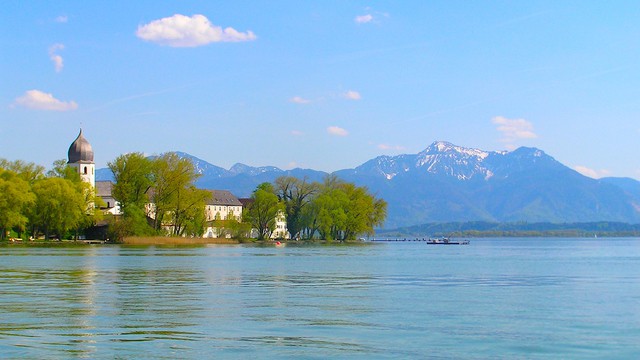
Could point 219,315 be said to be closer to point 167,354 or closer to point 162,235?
point 167,354

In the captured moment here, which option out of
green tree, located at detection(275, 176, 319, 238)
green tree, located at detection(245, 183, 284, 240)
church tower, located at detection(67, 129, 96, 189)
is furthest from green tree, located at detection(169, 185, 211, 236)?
church tower, located at detection(67, 129, 96, 189)

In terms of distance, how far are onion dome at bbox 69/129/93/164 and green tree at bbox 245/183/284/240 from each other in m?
30.8

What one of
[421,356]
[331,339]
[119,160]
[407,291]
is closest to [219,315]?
[331,339]

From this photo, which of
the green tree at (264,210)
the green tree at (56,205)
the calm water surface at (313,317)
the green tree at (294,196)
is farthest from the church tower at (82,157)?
the calm water surface at (313,317)

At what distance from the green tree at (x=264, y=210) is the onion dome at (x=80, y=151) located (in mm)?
30845

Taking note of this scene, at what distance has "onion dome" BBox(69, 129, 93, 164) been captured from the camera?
16150cm

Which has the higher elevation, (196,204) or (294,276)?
(196,204)

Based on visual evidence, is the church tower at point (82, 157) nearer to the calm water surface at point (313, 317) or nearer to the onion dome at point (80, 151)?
the onion dome at point (80, 151)

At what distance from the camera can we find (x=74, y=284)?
→ 146 ft

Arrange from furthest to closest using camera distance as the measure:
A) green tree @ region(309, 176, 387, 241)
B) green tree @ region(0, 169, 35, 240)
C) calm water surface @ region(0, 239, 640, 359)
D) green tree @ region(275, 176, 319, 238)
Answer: green tree @ region(275, 176, 319, 238) → green tree @ region(309, 176, 387, 241) → green tree @ region(0, 169, 35, 240) → calm water surface @ region(0, 239, 640, 359)

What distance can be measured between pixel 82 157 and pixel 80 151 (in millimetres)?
1198

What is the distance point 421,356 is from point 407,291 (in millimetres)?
19783

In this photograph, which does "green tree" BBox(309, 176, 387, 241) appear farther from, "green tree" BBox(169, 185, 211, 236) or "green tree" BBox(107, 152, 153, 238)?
"green tree" BBox(107, 152, 153, 238)

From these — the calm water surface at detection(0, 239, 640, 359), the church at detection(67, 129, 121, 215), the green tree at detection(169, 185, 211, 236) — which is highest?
the church at detection(67, 129, 121, 215)
